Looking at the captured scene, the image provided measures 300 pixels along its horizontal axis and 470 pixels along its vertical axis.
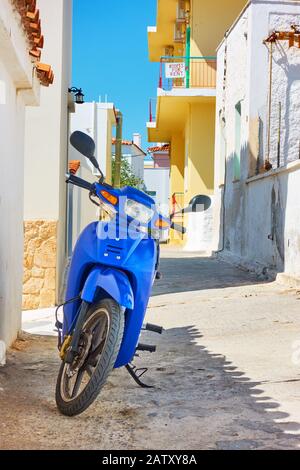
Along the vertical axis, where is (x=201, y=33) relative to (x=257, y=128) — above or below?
above

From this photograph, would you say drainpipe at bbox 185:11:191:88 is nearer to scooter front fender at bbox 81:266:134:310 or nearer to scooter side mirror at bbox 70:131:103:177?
scooter side mirror at bbox 70:131:103:177

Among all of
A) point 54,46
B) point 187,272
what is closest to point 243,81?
point 187,272

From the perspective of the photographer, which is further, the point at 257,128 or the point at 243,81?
the point at 243,81

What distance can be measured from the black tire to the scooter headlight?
0.49 meters

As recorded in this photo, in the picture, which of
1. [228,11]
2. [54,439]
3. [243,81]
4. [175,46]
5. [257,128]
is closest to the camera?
[54,439]

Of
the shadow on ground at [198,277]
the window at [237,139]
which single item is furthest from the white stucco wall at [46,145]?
the window at [237,139]

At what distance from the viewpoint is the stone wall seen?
327 inches

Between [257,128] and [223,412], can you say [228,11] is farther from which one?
[223,412]

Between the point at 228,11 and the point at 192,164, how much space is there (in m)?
4.82

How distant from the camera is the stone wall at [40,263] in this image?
8312 millimetres

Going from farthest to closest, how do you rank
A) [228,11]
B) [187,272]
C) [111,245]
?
[228,11]
[187,272]
[111,245]

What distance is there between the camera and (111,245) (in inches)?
138

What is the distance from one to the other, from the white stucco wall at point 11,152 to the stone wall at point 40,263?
88.9 inches

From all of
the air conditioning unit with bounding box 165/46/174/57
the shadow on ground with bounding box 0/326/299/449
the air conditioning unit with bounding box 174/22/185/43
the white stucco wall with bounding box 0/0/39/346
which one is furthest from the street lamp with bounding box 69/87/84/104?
the air conditioning unit with bounding box 165/46/174/57
